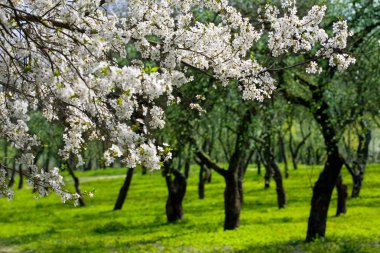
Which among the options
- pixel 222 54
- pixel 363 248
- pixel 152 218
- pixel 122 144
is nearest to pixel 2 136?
pixel 122 144

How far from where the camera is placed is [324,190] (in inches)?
798

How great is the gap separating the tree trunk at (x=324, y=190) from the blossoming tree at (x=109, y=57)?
1159 cm

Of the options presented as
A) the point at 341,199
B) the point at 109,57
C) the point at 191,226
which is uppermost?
the point at 109,57

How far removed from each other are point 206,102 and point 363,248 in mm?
7829

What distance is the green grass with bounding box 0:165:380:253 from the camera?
858 inches

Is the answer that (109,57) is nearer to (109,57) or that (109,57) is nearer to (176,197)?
(109,57)

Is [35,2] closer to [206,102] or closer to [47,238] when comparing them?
[206,102]

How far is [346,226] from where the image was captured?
26.3m

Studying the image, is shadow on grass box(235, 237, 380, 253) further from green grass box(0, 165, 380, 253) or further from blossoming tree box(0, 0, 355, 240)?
blossoming tree box(0, 0, 355, 240)

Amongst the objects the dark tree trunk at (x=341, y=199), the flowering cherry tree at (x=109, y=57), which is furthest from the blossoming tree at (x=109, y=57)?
the dark tree trunk at (x=341, y=199)

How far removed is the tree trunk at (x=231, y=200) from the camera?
25.5 m

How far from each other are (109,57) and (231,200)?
62.3 ft

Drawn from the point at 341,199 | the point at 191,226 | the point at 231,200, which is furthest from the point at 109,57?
the point at 341,199

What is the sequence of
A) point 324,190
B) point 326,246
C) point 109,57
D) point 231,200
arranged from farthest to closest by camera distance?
1. point 231,200
2. point 324,190
3. point 326,246
4. point 109,57
